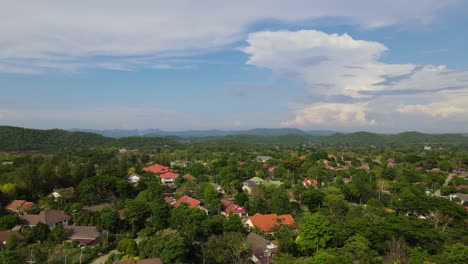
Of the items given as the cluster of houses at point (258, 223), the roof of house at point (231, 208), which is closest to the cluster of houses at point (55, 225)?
the cluster of houses at point (258, 223)

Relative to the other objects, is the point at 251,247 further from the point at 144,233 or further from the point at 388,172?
the point at 388,172

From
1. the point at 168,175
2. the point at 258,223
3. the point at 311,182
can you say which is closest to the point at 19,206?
the point at 168,175

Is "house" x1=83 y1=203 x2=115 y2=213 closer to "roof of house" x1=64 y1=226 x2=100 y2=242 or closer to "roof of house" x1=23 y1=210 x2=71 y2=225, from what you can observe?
"roof of house" x1=23 y1=210 x2=71 y2=225

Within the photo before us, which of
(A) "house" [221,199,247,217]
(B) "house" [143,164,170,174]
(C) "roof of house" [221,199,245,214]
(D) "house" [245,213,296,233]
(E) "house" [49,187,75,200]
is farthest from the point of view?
(B) "house" [143,164,170,174]

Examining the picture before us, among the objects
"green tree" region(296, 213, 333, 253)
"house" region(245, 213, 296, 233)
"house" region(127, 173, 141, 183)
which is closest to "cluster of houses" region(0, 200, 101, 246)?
"house" region(245, 213, 296, 233)

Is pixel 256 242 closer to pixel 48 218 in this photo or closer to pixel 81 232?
pixel 81 232
